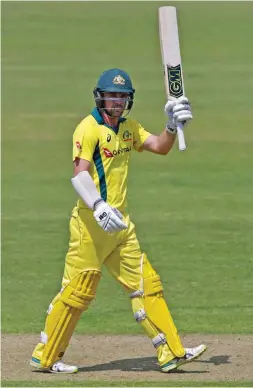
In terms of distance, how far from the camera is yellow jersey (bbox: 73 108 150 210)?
891 cm

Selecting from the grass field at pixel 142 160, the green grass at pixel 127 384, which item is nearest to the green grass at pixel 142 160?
the grass field at pixel 142 160

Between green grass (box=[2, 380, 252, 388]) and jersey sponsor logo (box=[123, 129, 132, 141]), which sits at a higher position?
jersey sponsor logo (box=[123, 129, 132, 141])

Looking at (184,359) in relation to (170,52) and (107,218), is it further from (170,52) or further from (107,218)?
(170,52)

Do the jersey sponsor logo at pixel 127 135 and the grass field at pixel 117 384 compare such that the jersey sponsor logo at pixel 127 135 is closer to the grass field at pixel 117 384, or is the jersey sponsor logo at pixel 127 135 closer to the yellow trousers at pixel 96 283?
the yellow trousers at pixel 96 283

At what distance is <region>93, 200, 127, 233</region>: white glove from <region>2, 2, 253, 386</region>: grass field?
2.16 metres

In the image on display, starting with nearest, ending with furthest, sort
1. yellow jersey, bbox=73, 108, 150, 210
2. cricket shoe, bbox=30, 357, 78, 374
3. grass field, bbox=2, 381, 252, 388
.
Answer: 1. grass field, bbox=2, 381, 252, 388
2. yellow jersey, bbox=73, 108, 150, 210
3. cricket shoe, bbox=30, 357, 78, 374

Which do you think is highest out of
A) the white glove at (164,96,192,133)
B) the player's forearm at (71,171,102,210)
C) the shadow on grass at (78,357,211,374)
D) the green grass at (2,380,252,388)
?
the white glove at (164,96,192,133)

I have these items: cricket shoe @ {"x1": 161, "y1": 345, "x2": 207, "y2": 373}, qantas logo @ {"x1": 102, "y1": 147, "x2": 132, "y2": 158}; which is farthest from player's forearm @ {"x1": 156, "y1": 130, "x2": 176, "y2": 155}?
cricket shoe @ {"x1": 161, "y1": 345, "x2": 207, "y2": 373}

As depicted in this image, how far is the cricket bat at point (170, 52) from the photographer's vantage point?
9.16m

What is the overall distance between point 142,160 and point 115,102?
9.85 m

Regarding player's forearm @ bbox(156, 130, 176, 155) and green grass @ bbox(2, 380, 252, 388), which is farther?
player's forearm @ bbox(156, 130, 176, 155)

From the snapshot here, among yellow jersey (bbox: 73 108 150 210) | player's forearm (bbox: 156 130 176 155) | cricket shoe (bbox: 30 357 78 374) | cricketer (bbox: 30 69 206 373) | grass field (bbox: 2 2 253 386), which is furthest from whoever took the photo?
grass field (bbox: 2 2 253 386)

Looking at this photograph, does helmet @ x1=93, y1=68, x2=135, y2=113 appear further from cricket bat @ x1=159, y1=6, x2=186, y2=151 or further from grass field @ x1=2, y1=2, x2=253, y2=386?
grass field @ x1=2, y1=2, x2=253, y2=386

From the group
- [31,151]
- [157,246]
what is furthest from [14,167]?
[157,246]
